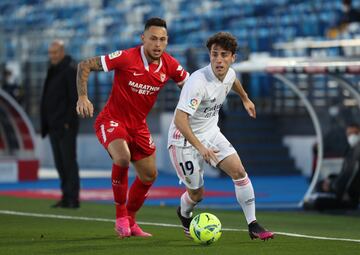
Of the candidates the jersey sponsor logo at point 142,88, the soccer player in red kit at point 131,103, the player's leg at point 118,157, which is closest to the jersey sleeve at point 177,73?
the soccer player in red kit at point 131,103

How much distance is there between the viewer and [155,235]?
34.4 feet

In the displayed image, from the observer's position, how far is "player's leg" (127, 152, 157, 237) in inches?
418

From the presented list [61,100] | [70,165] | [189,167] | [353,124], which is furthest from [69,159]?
[189,167]

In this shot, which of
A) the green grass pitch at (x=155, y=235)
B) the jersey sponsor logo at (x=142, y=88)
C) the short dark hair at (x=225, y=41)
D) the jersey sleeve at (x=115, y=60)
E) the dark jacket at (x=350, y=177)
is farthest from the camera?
the dark jacket at (x=350, y=177)

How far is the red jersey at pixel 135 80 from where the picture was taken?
33.7ft

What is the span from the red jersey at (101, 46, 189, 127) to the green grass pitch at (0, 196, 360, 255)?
4.01 feet

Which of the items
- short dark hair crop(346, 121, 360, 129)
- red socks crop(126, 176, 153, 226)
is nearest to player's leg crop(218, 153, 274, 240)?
red socks crop(126, 176, 153, 226)

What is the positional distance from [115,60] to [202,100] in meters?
1.02

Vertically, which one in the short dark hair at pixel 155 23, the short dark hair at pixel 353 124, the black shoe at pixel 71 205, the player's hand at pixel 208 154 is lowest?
the black shoe at pixel 71 205

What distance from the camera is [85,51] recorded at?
1176 inches

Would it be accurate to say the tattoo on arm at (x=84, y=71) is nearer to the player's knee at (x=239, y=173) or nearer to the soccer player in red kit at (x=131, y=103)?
the soccer player in red kit at (x=131, y=103)

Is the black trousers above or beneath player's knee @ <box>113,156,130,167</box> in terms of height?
beneath

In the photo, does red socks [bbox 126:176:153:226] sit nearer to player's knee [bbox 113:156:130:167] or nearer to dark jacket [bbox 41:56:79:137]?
player's knee [bbox 113:156:130:167]

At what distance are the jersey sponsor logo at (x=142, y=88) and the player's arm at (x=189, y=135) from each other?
2.62ft
